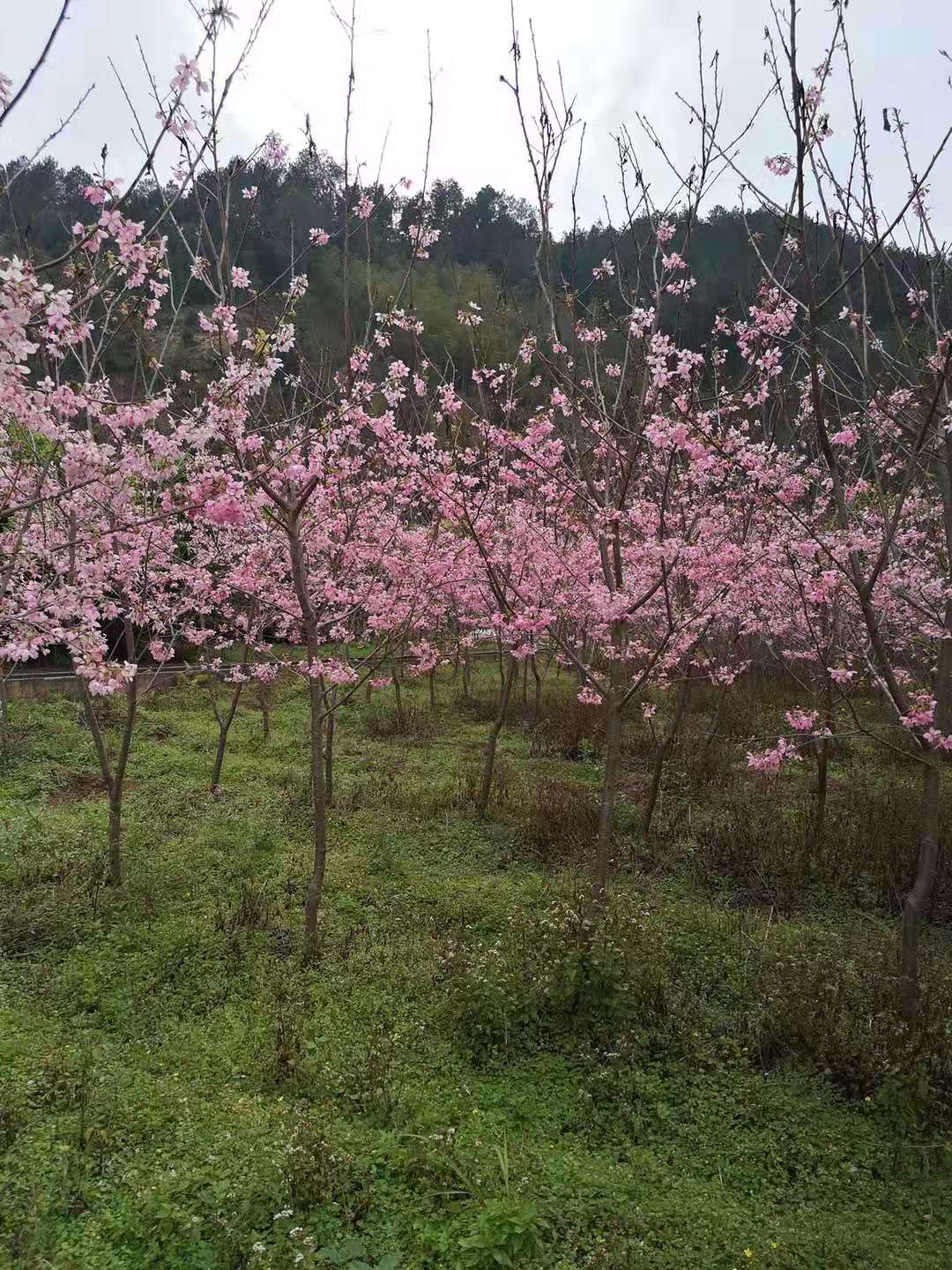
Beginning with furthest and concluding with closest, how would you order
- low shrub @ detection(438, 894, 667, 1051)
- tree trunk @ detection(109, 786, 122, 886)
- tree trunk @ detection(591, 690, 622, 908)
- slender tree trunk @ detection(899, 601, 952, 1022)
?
1. tree trunk @ detection(109, 786, 122, 886)
2. tree trunk @ detection(591, 690, 622, 908)
3. low shrub @ detection(438, 894, 667, 1051)
4. slender tree trunk @ detection(899, 601, 952, 1022)

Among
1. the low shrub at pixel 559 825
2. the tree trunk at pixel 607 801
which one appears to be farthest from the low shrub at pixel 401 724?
the tree trunk at pixel 607 801

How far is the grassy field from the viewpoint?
3.29m

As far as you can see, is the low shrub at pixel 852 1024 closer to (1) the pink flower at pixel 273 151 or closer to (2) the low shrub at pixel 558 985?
(2) the low shrub at pixel 558 985

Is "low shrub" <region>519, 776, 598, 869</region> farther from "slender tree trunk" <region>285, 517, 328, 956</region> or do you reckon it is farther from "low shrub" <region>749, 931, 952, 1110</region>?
"slender tree trunk" <region>285, 517, 328, 956</region>

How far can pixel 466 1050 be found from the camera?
15.1 ft

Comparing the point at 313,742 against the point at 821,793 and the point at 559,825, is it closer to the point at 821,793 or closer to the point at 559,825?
the point at 559,825

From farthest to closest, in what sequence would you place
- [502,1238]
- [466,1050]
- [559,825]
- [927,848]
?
[559,825] → [466,1050] → [927,848] → [502,1238]

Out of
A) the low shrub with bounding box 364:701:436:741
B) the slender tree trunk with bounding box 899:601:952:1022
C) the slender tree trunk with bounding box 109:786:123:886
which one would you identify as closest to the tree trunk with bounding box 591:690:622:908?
the slender tree trunk with bounding box 899:601:952:1022

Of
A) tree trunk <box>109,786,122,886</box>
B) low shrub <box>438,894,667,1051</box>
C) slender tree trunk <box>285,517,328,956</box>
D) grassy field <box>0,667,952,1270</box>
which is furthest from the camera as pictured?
tree trunk <box>109,786,122,886</box>

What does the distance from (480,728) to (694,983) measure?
8387mm

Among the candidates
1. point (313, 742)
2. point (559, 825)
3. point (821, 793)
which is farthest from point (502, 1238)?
point (821, 793)

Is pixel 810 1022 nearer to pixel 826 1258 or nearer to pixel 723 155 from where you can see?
pixel 826 1258

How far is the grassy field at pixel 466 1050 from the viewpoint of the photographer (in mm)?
3285

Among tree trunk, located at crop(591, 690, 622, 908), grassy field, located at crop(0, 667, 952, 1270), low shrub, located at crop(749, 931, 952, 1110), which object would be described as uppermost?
tree trunk, located at crop(591, 690, 622, 908)
